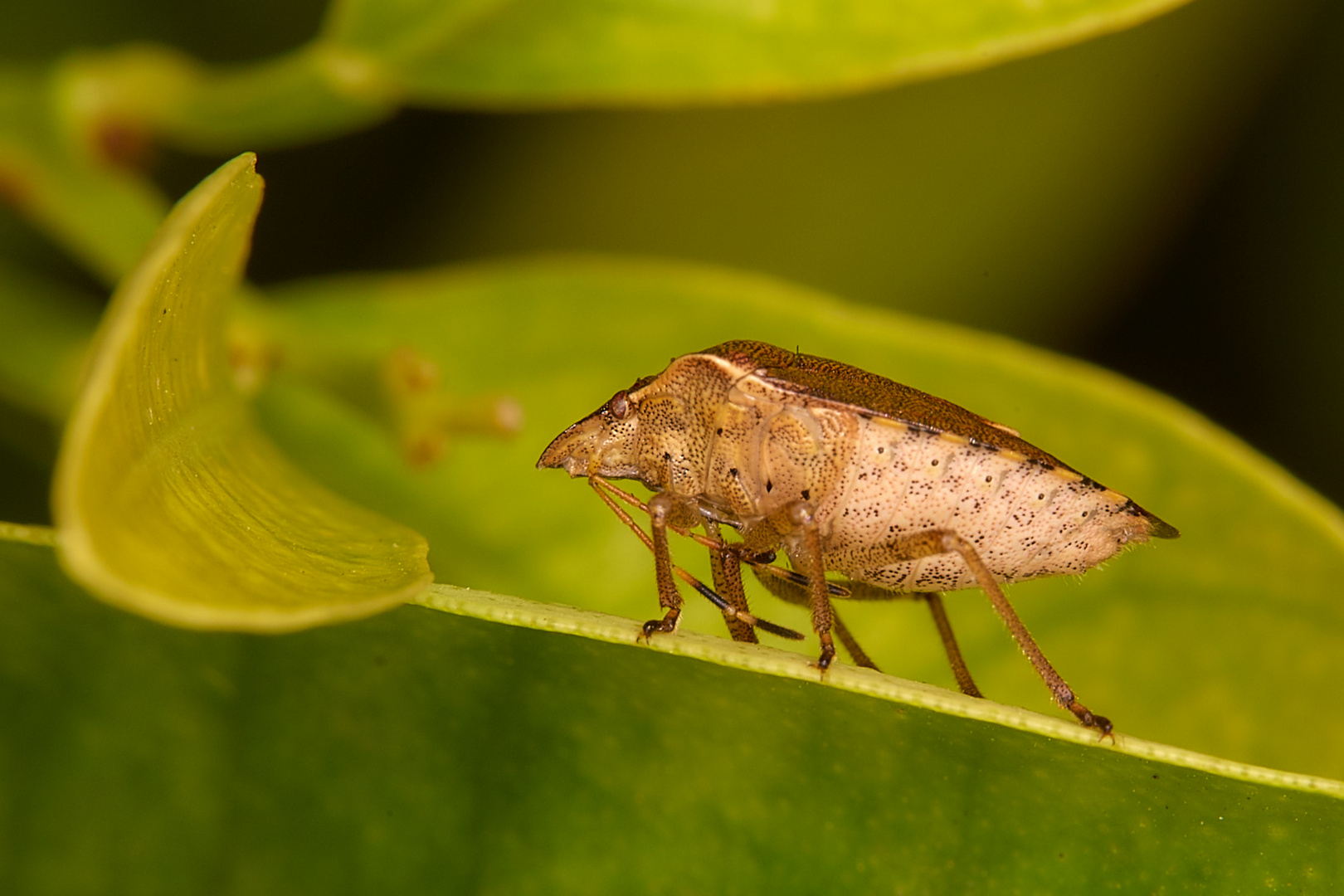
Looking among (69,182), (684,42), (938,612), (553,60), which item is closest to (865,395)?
(938,612)

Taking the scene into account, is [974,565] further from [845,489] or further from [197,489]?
[197,489]

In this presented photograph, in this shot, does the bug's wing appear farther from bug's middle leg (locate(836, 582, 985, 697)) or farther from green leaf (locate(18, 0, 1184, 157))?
green leaf (locate(18, 0, 1184, 157))

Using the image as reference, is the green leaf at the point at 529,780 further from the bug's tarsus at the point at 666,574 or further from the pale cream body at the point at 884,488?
the pale cream body at the point at 884,488

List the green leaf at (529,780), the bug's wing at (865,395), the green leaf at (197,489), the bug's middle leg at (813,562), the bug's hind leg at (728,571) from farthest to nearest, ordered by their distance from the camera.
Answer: the bug's hind leg at (728,571) → the bug's wing at (865,395) → the bug's middle leg at (813,562) → the green leaf at (529,780) → the green leaf at (197,489)

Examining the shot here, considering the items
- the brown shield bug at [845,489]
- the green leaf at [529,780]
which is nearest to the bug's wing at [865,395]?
the brown shield bug at [845,489]

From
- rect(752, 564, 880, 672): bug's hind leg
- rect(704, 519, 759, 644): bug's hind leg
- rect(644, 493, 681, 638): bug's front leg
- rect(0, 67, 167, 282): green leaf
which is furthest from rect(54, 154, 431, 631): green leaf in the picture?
rect(0, 67, 167, 282): green leaf

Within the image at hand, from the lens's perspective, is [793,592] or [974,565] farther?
[793,592]

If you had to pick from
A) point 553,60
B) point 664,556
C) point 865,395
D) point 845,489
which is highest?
point 553,60
